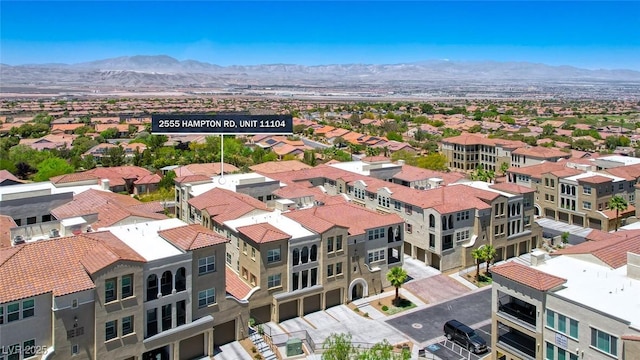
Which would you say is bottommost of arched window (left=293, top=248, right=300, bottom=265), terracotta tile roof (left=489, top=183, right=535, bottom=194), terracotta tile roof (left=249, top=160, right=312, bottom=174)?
arched window (left=293, top=248, right=300, bottom=265)

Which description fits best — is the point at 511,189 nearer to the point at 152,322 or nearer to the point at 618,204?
the point at 618,204

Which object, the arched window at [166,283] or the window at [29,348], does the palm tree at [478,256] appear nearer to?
the arched window at [166,283]

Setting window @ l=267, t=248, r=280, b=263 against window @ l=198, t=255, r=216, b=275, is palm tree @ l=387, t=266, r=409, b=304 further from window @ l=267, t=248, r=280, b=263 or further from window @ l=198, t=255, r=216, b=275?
window @ l=198, t=255, r=216, b=275

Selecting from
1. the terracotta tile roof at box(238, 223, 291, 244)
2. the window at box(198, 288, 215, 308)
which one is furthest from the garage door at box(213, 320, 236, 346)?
the terracotta tile roof at box(238, 223, 291, 244)

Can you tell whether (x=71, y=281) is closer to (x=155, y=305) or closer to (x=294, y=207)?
(x=155, y=305)

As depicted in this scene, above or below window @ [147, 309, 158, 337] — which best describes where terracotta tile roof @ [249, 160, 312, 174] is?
above

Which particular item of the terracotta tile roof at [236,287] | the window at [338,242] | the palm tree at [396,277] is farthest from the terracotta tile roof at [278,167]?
the terracotta tile roof at [236,287]

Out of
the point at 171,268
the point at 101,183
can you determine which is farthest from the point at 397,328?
the point at 101,183
